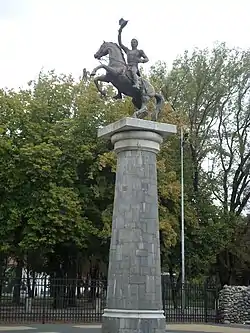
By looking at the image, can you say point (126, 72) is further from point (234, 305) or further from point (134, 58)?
point (234, 305)

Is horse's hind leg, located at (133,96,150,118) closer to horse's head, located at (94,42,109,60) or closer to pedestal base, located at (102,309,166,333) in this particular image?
horse's head, located at (94,42,109,60)

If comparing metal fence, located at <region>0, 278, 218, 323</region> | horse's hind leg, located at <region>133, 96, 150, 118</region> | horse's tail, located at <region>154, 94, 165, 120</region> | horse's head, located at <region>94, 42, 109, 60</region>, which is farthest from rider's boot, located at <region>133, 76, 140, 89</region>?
metal fence, located at <region>0, 278, 218, 323</region>

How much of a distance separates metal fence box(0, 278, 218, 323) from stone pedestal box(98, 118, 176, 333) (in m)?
12.4

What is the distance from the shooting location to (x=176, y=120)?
104ft

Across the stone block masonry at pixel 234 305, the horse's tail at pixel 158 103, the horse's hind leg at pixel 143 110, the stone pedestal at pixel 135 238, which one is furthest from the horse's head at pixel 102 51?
the stone block masonry at pixel 234 305

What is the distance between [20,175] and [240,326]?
12.5 metres

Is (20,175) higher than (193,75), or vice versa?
(193,75)

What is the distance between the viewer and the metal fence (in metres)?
25.0

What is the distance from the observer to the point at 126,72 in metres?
14.1

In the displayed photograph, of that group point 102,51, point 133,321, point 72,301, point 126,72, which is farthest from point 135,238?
point 72,301

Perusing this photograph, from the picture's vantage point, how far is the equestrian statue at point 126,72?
14.1 metres

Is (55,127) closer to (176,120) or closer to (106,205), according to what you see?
(106,205)

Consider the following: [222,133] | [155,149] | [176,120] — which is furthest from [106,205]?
[155,149]

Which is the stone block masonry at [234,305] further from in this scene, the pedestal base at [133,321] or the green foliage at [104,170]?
the pedestal base at [133,321]
